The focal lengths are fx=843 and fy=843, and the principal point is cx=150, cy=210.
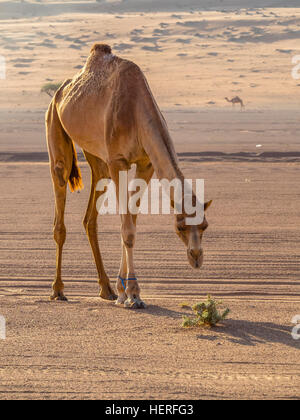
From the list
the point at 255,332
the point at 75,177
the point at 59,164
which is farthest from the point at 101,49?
the point at 255,332

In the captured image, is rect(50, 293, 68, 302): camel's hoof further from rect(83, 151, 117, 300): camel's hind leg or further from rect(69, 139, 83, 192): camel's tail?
rect(69, 139, 83, 192): camel's tail

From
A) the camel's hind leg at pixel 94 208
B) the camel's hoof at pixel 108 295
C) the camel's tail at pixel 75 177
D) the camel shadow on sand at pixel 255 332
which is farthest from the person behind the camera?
the camel's tail at pixel 75 177

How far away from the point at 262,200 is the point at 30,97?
32.0 meters

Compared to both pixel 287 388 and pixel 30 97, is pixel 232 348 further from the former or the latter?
pixel 30 97

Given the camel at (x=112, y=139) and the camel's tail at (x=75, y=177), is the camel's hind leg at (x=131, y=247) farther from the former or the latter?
the camel's tail at (x=75, y=177)

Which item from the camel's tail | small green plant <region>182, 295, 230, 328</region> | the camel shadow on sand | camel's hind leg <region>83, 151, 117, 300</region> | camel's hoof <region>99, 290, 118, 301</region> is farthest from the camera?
the camel's tail

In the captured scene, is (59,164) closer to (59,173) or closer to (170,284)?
(59,173)

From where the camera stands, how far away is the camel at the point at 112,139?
7.50 meters

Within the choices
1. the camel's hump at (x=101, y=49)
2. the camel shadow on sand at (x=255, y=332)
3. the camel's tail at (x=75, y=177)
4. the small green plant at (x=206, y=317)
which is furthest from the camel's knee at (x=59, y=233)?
the camel shadow on sand at (x=255, y=332)

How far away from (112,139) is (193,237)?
5.53 feet

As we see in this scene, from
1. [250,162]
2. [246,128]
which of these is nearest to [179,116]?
[246,128]

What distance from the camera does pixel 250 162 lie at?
22.2 metres

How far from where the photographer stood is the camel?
24.6ft

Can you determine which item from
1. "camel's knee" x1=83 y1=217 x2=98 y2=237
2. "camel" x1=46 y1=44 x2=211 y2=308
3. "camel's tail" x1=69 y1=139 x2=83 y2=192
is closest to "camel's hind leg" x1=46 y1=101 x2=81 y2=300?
"camel" x1=46 y1=44 x2=211 y2=308
